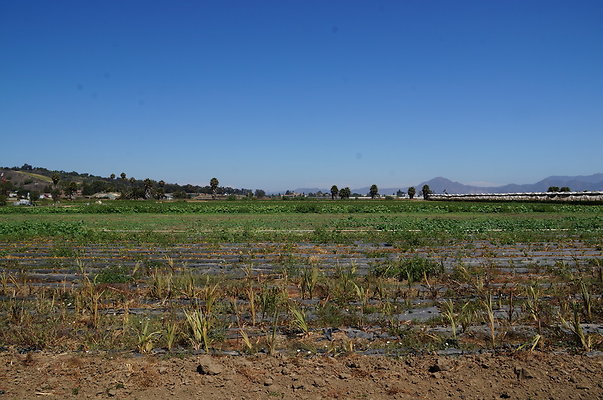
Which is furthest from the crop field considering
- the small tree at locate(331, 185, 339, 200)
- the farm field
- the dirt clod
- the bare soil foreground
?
the small tree at locate(331, 185, 339, 200)

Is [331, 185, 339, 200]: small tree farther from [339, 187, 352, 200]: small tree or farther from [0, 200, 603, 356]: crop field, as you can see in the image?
[0, 200, 603, 356]: crop field

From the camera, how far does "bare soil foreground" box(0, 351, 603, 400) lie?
4.46 meters

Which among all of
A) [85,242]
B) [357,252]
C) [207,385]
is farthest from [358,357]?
[85,242]

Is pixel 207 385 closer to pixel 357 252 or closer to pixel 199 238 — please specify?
pixel 357 252

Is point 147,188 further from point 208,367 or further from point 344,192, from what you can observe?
point 208,367

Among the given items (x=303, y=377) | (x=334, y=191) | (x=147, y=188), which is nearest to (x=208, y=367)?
(x=303, y=377)

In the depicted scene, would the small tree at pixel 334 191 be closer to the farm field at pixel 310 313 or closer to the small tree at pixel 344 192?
the small tree at pixel 344 192

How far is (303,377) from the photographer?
15.6 feet

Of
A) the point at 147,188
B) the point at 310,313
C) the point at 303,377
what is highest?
the point at 147,188

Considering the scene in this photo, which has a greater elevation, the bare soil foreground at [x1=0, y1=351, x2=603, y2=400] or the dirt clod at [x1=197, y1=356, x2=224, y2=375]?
the dirt clod at [x1=197, y1=356, x2=224, y2=375]

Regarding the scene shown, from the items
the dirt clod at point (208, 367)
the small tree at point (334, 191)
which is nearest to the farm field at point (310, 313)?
the dirt clod at point (208, 367)

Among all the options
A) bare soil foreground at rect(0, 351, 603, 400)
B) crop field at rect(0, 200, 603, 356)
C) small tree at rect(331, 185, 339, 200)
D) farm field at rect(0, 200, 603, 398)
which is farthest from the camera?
small tree at rect(331, 185, 339, 200)

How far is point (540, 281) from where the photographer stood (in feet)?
29.9

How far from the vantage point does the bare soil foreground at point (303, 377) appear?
4.46 m
